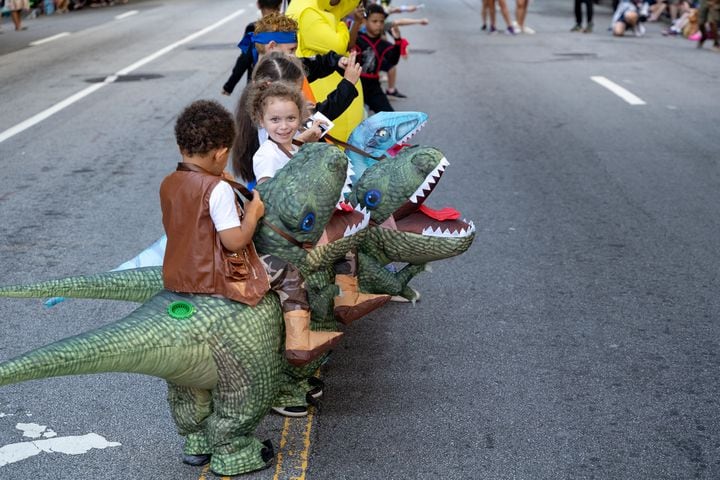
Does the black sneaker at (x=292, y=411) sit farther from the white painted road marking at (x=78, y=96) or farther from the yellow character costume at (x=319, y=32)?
the white painted road marking at (x=78, y=96)

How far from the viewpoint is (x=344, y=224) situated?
462 centimetres

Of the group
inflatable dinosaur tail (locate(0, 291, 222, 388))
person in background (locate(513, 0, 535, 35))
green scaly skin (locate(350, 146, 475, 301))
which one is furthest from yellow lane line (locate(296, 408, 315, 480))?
person in background (locate(513, 0, 535, 35))

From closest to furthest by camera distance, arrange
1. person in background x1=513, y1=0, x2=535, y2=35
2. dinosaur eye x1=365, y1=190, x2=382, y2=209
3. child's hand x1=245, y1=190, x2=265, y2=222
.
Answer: child's hand x1=245, y1=190, x2=265, y2=222
dinosaur eye x1=365, y1=190, x2=382, y2=209
person in background x1=513, y1=0, x2=535, y2=35

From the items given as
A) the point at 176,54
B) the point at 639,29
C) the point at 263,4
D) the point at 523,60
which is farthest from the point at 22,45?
the point at 263,4

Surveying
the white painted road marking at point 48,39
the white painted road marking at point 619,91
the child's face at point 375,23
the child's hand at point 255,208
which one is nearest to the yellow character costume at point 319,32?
the child's hand at point 255,208

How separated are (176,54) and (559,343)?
14803 mm

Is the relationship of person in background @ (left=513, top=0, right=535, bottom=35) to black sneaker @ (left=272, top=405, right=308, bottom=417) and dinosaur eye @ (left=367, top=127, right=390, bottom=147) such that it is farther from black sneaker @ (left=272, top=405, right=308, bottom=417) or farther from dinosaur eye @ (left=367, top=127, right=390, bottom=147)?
black sneaker @ (left=272, top=405, right=308, bottom=417)

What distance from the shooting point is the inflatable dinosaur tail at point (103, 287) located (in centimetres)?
410

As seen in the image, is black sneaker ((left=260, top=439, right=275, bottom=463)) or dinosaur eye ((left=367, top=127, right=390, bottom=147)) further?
dinosaur eye ((left=367, top=127, right=390, bottom=147))

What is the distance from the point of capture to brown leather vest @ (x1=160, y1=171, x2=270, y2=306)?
392 centimetres

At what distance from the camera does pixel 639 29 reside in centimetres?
2275

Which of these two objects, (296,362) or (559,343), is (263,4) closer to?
(559,343)

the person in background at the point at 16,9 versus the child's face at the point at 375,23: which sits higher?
the child's face at the point at 375,23

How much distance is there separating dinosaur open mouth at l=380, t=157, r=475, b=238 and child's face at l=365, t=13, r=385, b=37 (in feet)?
19.6
